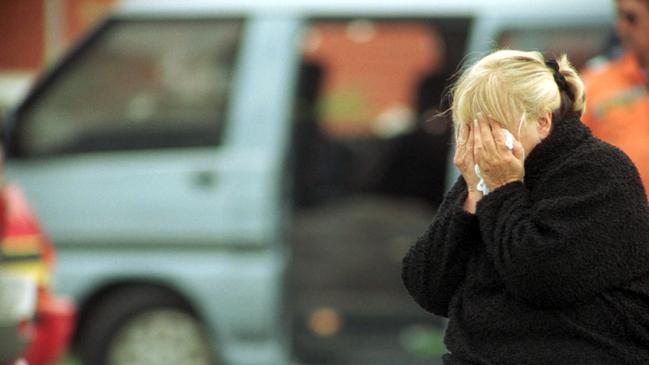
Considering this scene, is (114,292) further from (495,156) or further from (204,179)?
(495,156)

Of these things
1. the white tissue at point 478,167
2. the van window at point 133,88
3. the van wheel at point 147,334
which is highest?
the van window at point 133,88

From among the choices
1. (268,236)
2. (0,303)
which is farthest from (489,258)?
(268,236)

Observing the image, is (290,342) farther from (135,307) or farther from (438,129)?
(438,129)

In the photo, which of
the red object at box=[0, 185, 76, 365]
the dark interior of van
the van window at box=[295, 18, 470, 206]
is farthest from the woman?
the van window at box=[295, 18, 470, 206]

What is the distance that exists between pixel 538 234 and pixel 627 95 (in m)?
1.63

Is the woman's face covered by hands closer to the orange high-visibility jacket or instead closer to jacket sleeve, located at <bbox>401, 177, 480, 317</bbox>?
jacket sleeve, located at <bbox>401, 177, 480, 317</bbox>

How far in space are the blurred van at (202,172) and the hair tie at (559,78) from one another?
3.52 m

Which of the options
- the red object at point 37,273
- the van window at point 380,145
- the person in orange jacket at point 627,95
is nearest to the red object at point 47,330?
the red object at point 37,273

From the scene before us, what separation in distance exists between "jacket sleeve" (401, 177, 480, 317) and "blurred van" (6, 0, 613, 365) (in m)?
3.55

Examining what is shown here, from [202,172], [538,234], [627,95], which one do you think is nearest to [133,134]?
[202,172]

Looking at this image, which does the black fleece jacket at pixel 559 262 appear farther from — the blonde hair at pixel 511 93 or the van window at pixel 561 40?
the van window at pixel 561 40

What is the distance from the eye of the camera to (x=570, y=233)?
2.60 metres

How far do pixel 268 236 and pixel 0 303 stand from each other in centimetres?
266

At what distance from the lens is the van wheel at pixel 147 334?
685 cm
